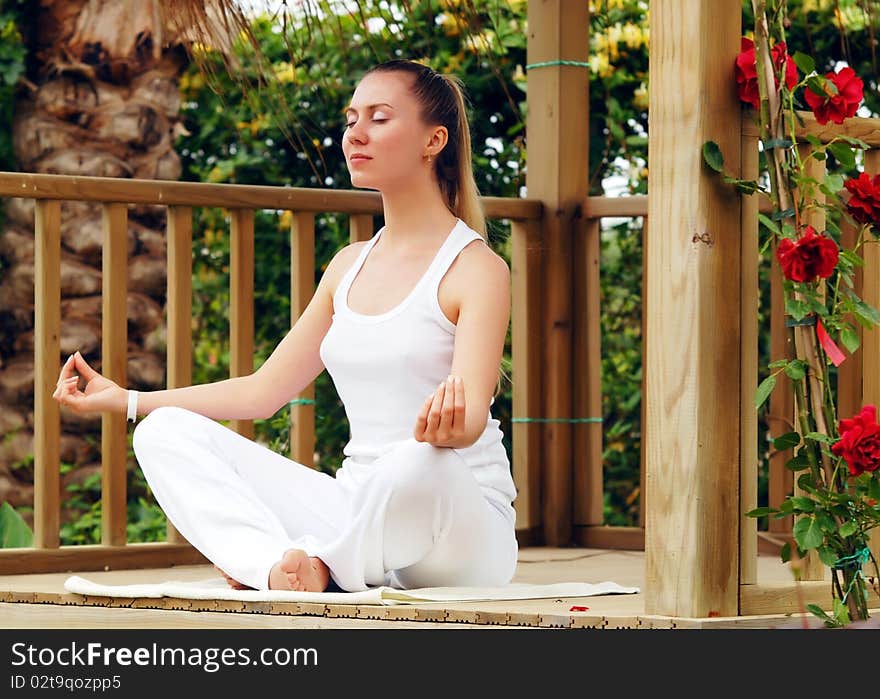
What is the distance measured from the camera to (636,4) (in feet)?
20.9

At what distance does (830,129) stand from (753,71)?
386mm

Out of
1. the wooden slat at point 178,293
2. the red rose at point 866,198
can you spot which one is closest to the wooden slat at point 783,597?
the red rose at point 866,198

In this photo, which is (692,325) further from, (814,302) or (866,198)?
(866,198)

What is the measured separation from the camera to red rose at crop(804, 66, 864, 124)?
3.01 metres

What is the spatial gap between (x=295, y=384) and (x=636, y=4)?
10.0ft

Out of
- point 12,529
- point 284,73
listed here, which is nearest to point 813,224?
point 12,529

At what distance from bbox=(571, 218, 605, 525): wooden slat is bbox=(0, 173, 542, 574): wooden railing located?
702 mm

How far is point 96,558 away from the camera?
165 inches

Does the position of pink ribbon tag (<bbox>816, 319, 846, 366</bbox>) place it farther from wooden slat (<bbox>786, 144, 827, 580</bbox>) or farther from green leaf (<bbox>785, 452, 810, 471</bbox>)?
green leaf (<bbox>785, 452, 810, 471</bbox>)

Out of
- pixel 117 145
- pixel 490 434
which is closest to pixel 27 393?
pixel 117 145

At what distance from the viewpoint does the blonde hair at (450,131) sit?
3.64 meters

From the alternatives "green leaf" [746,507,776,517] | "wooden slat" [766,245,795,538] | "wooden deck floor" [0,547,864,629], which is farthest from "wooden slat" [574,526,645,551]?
"green leaf" [746,507,776,517]

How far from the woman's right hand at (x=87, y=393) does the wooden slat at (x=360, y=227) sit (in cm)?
104
